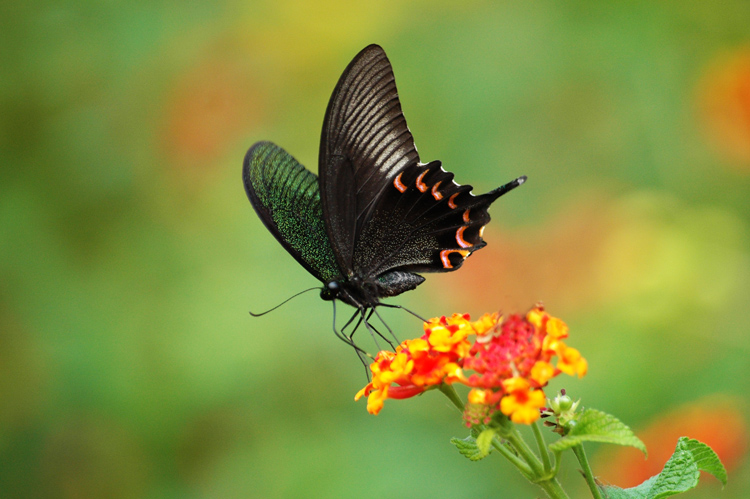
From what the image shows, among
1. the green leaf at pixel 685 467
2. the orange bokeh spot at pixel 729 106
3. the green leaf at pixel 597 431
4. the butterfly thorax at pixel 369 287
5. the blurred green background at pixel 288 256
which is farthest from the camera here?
the orange bokeh spot at pixel 729 106

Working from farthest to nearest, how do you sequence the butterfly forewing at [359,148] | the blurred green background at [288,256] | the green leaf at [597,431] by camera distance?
1. the blurred green background at [288,256]
2. the butterfly forewing at [359,148]
3. the green leaf at [597,431]

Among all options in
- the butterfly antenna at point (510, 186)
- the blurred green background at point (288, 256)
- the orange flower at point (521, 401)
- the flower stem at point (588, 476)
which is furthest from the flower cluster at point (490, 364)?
the blurred green background at point (288, 256)

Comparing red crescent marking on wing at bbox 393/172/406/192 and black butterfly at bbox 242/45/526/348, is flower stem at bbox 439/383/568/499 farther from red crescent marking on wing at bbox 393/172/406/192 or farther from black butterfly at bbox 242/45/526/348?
red crescent marking on wing at bbox 393/172/406/192

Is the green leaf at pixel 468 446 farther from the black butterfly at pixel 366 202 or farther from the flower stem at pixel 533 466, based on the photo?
the black butterfly at pixel 366 202

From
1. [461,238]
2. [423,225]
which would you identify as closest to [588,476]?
[461,238]

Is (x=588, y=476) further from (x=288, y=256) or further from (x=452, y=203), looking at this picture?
(x=288, y=256)

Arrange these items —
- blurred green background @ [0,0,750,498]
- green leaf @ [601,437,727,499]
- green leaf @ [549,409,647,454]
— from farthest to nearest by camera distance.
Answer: blurred green background @ [0,0,750,498]
green leaf @ [601,437,727,499]
green leaf @ [549,409,647,454]

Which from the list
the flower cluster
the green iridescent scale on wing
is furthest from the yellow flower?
the green iridescent scale on wing
